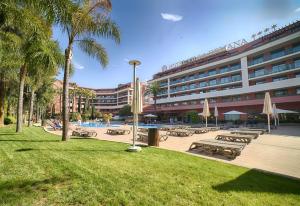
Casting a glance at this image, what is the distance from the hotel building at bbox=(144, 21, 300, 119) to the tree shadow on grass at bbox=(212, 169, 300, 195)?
34590 mm

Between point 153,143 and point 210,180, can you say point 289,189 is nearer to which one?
point 210,180

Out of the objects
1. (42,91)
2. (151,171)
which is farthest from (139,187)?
(42,91)

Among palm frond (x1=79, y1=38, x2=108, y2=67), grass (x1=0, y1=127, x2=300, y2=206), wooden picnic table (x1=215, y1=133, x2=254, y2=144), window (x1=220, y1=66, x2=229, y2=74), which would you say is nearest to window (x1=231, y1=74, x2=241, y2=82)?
window (x1=220, y1=66, x2=229, y2=74)

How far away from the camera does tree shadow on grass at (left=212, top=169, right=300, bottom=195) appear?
4.63 metres

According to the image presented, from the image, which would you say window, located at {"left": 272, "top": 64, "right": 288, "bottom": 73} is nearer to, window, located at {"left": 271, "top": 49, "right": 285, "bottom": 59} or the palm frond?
window, located at {"left": 271, "top": 49, "right": 285, "bottom": 59}

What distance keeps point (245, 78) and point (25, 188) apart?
149 ft

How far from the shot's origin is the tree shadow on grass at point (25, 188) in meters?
3.68

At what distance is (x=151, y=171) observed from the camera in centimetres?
563

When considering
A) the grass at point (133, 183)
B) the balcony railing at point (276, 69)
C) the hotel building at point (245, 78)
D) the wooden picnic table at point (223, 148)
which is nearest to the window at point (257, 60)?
the hotel building at point (245, 78)

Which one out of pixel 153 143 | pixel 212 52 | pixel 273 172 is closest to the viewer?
pixel 273 172

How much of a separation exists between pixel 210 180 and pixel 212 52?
57.5 m

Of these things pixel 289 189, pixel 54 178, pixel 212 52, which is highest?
pixel 212 52

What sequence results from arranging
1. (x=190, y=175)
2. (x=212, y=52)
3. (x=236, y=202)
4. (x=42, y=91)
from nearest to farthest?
(x=236, y=202) → (x=190, y=175) → (x=42, y=91) → (x=212, y=52)

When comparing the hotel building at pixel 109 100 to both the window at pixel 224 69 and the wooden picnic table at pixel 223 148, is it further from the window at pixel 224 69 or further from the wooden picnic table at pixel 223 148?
the wooden picnic table at pixel 223 148
